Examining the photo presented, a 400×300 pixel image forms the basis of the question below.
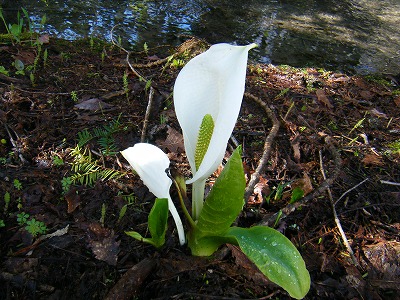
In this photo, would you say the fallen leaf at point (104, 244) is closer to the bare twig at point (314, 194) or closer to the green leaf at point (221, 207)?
the green leaf at point (221, 207)

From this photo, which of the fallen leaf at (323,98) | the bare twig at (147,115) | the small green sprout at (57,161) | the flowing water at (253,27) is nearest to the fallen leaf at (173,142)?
the bare twig at (147,115)

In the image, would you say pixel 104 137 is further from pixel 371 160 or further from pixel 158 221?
pixel 371 160

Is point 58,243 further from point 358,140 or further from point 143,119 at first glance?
point 358,140

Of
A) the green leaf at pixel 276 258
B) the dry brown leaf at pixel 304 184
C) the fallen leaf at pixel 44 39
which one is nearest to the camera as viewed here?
the green leaf at pixel 276 258

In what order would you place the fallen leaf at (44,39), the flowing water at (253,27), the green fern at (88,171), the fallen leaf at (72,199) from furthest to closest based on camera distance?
the flowing water at (253,27) < the fallen leaf at (44,39) < the green fern at (88,171) < the fallen leaf at (72,199)

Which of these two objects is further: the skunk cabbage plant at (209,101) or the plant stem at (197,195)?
the plant stem at (197,195)

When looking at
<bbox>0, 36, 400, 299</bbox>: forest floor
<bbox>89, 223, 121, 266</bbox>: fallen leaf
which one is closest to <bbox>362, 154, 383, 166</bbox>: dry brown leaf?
<bbox>0, 36, 400, 299</bbox>: forest floor
